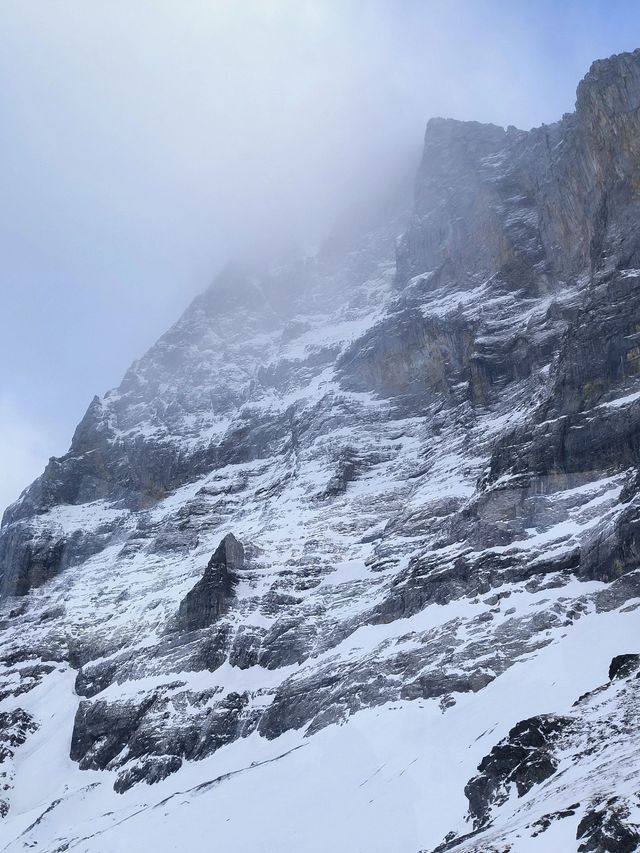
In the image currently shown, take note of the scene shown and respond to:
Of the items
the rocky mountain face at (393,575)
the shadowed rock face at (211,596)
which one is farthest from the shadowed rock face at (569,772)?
the shadowed rock face at (211,596)

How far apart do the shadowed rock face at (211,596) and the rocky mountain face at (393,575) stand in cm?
24

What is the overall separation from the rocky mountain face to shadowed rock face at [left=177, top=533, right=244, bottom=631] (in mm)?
241

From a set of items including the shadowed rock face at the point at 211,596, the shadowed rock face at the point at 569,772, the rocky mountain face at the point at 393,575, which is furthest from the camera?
the shadowed rock face at the point at 211,596

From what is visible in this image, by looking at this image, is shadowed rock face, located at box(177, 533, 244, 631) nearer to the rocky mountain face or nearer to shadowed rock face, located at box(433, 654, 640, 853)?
the rocky mountain face

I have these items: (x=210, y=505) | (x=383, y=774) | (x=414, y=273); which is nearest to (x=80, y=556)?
(x=210, y=505)

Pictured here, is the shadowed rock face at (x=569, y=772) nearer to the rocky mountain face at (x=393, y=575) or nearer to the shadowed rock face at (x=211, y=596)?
the rocky mountain face at (x=393, y=575)

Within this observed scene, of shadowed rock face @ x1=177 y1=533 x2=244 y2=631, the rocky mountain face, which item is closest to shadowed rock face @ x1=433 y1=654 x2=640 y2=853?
the rocky mountain face

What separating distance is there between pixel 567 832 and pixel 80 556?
123667mm

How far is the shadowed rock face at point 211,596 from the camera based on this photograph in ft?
317

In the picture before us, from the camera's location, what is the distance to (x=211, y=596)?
9769 cm

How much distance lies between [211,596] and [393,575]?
68.4 feet

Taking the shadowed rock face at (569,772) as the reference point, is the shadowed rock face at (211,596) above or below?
above

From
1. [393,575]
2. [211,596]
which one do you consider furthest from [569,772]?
[211,596]

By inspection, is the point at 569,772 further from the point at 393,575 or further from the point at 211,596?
the point at 211,596
